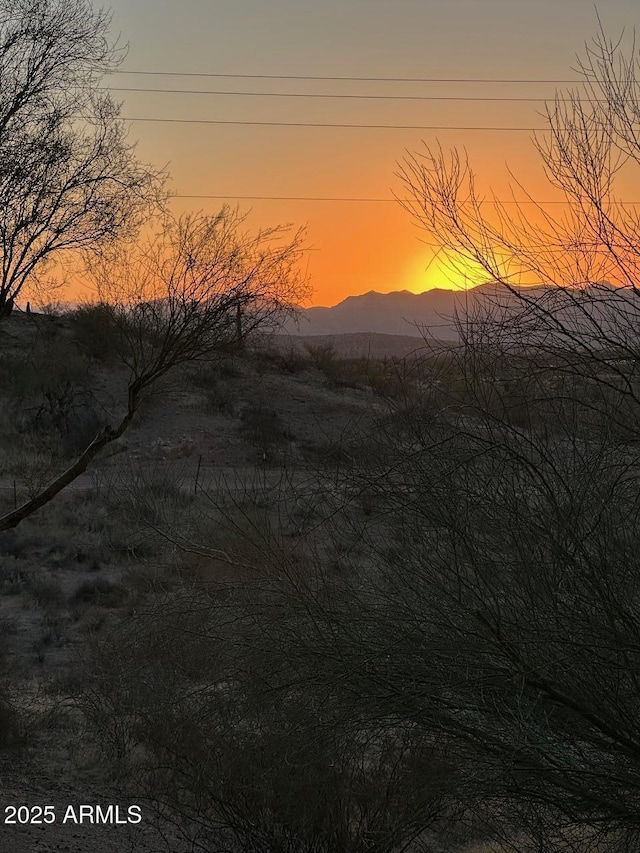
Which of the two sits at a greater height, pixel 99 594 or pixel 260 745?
pixel 260 745

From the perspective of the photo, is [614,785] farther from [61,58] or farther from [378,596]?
[61,58]

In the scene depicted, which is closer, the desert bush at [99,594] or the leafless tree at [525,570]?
the leafless tree at [525,570]

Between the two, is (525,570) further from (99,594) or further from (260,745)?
(99,594)

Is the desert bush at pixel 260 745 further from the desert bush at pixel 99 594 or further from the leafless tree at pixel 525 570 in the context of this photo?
the desert bush at pixel 99 594

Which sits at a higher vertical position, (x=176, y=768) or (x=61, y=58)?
(x=61, y=58)

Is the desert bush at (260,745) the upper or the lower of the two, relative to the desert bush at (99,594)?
upper

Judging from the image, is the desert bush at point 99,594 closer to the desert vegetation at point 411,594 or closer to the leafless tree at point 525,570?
the desert vegetation at point 411,594

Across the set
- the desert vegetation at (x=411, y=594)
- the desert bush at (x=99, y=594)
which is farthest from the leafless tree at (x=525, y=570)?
the desert bush at (x=99, y=594)

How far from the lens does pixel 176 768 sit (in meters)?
7.64

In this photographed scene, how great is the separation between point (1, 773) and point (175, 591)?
5.04 metres

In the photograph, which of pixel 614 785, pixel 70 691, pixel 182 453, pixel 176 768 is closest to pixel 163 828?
pixel 176 768

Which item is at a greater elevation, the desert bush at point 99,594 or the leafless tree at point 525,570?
the leafless tree at point 525,570

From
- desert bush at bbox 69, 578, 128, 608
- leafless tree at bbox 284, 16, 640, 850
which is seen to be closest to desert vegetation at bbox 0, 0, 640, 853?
leafless tree at bbox 284, 16, 640, 850

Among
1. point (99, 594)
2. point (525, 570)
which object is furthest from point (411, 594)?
point (99, 594)
